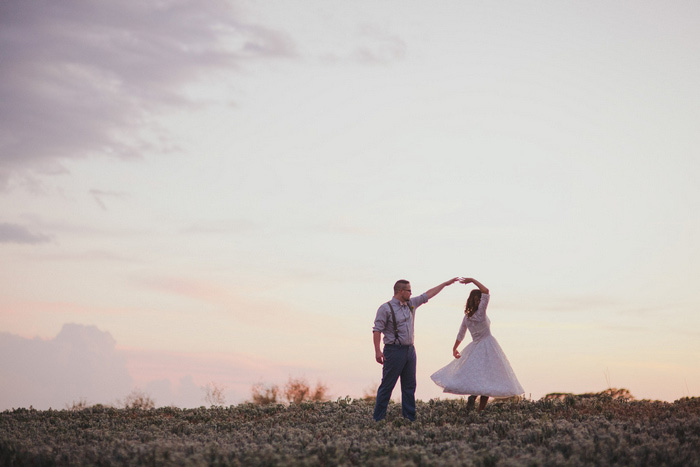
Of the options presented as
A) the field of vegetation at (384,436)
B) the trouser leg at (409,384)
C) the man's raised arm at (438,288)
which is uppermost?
the man's raised arm at (438,288)

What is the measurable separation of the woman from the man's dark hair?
1.33 meters

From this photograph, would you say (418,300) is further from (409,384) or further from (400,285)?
(409,384)

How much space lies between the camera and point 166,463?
1048 cm

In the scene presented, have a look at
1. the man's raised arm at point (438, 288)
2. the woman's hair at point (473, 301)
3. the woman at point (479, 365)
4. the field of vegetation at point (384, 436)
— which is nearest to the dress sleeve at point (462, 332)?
the woman at point (479, 365)

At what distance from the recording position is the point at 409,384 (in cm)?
1565

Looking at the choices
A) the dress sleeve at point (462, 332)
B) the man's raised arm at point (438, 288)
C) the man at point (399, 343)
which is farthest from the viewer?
the dress sleeve at point (462, 332)

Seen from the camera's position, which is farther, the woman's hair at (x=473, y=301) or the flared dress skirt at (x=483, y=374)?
the woman's hair at (x=473, y=301)

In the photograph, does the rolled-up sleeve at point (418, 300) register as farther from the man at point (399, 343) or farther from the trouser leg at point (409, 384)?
the trouser leg at point (409, 384)

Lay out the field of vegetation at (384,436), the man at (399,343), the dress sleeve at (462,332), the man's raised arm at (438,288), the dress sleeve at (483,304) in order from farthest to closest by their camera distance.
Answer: the dress sleeve at (462,332) < the dress sleeve at (483,304) < the man's raised arm at (438,288) < the man at (399,343) < the field of vegetation at (384,436)

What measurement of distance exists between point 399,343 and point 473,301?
6.88 ft

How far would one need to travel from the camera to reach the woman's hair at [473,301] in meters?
16.0

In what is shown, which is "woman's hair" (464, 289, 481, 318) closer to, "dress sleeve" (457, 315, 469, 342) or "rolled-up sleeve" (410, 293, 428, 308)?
"dress sleeve" (457, 315, 469, 342)

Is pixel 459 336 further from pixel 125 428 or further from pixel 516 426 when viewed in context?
pixel 125 428

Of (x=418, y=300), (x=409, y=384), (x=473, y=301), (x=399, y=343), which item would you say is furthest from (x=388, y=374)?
(x=473, y=301)
